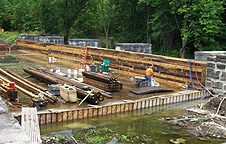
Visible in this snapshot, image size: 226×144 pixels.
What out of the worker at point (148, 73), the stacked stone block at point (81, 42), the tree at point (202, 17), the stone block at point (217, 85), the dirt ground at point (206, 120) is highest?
the tree at point (202, 17)

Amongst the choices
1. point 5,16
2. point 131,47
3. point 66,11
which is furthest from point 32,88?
point 5,16

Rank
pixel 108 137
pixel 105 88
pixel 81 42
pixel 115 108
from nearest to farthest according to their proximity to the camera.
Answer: pixel 108 137 < pixel 115 108 < pixel 105 88 < pixel 81 42

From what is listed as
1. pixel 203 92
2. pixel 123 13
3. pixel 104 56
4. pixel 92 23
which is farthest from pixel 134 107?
pixel 92 23

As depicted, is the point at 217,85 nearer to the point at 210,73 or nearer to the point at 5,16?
the point at 210,73

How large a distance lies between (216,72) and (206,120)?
5116 millimetres

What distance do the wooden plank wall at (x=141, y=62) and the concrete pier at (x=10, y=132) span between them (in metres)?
15.3

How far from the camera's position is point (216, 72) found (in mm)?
17703

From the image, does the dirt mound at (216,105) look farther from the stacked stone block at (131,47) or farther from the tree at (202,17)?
the tree at (202,17)

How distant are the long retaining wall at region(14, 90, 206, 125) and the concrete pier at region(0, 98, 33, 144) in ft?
22.7

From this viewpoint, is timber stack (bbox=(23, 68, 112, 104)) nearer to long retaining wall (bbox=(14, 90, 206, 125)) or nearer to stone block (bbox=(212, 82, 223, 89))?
long retaining wall (bbox=(14, 90, 206, 125))

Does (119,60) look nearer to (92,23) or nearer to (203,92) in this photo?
(203,92)

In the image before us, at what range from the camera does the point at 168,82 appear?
2103 centimetres

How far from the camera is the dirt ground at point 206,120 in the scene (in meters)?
12.2

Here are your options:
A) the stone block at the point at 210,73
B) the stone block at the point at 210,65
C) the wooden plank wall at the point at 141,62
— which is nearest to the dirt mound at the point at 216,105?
the stone block at the point at 210,73
